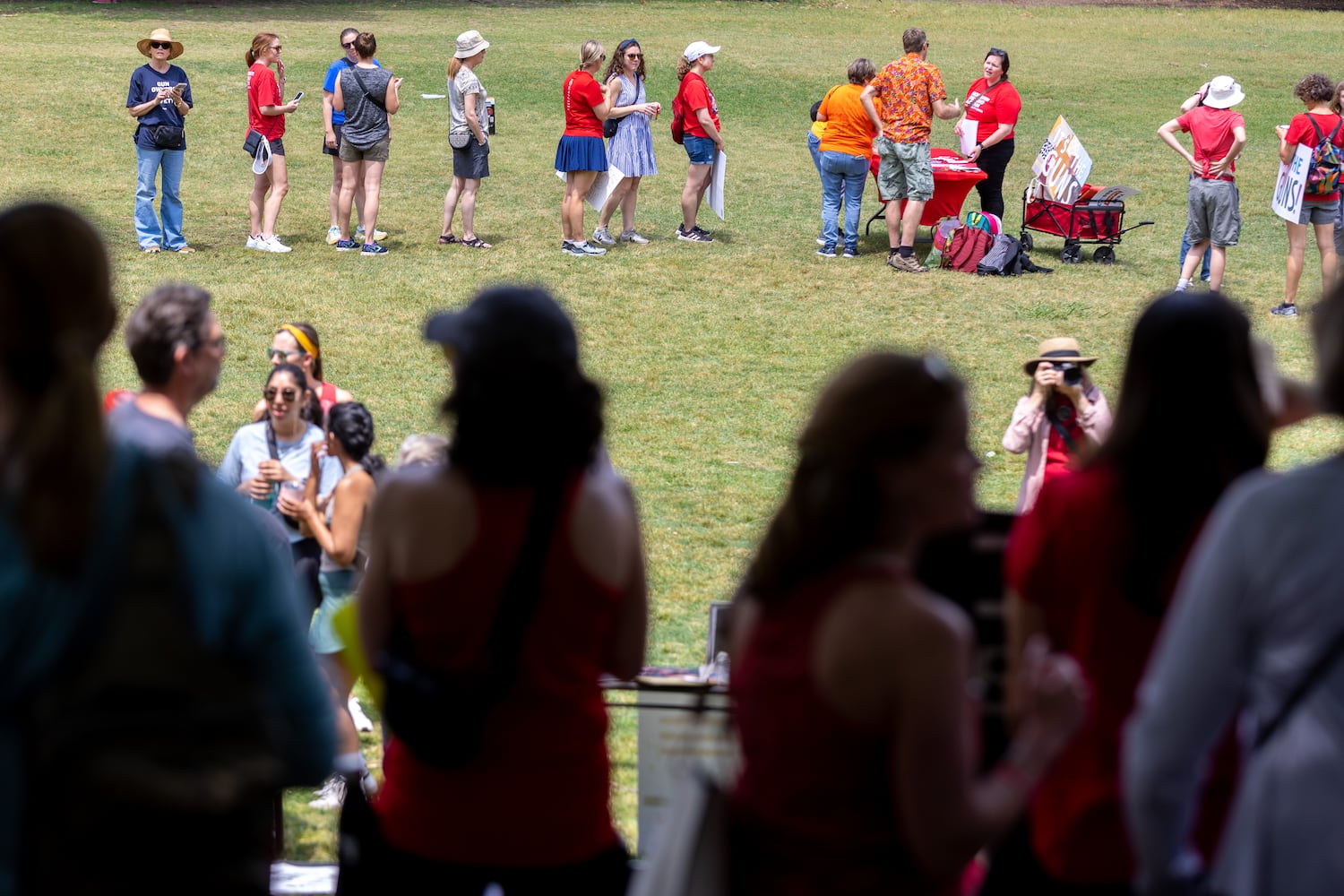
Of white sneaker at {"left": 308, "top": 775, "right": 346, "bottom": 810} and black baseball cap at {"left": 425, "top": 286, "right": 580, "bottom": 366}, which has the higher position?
black baseball cap at {"left": 425, "top": 286, "right": 580, "bottom": 366}

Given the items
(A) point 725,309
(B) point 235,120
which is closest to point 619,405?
(A) point 725,309

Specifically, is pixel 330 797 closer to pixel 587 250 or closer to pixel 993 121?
pixel 587 250

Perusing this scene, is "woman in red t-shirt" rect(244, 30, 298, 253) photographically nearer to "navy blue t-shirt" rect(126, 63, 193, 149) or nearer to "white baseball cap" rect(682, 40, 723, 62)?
"navy blue t-shirt" rect(126, 63, 193, 149)

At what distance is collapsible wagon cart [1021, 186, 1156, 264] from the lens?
47.3ft

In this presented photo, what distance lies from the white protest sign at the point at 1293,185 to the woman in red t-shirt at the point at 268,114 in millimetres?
8721

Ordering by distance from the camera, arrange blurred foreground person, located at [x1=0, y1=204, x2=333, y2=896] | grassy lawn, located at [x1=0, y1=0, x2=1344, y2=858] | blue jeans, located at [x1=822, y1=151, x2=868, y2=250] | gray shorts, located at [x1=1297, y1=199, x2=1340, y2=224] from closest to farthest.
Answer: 1. blurred foreground person, located at [x1=0, y1=204, x2=333, y2=896]
2. grassy lawn, located at [x1=0, y1=0, x2=1344, y2=858]
3. gray shorts, located at [x1=1297, y1=199, x2=1340, y2=224]
4. blue jeans, located at [x1=822, y1=151, x2=868, y2=250]

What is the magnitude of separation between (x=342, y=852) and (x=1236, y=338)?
6.32 feet

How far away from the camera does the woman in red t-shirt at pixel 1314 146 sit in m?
11.3

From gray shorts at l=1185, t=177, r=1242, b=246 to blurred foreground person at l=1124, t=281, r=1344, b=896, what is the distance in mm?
11148

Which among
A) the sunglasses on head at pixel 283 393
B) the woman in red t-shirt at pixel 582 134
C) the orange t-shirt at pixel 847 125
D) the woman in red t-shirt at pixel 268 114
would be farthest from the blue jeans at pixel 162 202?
the sunglasses on head at pixel 283 393

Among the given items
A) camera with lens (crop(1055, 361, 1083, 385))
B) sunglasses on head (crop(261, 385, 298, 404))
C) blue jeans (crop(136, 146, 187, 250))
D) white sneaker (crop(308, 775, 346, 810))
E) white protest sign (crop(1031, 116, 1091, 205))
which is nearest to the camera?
white sneaker (crop(308, 775, 346, 810))

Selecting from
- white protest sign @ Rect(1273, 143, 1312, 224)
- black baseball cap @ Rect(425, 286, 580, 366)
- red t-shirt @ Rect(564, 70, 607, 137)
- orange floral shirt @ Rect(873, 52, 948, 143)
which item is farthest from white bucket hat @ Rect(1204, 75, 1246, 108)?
black baseball cap @ Rect(425, 286, 580, 366)

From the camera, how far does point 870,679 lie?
1960 mm

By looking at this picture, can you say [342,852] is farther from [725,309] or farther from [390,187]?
[390,187]
